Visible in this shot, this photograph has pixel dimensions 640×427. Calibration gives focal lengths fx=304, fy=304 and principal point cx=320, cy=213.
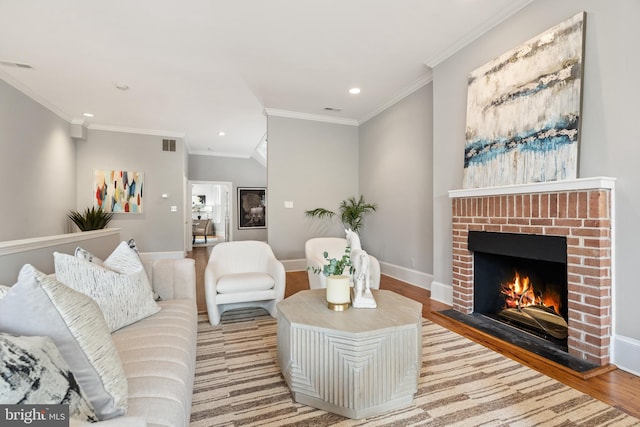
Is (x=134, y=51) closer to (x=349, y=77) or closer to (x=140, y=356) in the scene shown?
(x=349, y=77)

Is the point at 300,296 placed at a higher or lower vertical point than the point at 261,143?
lower

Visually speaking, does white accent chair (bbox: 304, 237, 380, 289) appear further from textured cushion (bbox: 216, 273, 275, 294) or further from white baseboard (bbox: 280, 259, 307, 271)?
white baseboard (bbox: 280, 259, 307, 271)

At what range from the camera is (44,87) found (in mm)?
4125

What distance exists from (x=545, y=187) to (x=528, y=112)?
0.63 meters

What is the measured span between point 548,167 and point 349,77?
251cm

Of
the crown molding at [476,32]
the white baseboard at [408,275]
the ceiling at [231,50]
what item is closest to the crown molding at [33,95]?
the ceiling at [231,50]

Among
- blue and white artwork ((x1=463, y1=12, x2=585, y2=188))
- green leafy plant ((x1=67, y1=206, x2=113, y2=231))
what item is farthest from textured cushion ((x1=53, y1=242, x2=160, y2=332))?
green leafy plant ((x1=67, y1=206, x2=113, y2=231))

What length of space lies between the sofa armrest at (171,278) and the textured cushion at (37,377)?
137 cm

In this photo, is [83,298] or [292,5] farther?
[292,5]

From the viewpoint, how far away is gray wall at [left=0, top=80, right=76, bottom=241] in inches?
149

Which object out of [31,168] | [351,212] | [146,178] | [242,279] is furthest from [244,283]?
[146,178]

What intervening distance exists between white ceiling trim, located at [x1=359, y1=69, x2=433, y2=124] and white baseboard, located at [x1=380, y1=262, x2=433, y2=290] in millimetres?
2459

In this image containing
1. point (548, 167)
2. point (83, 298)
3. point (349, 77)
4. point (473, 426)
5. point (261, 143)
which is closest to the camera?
point (83, 298)

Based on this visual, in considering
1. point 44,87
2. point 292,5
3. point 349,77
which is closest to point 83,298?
point 292,5
